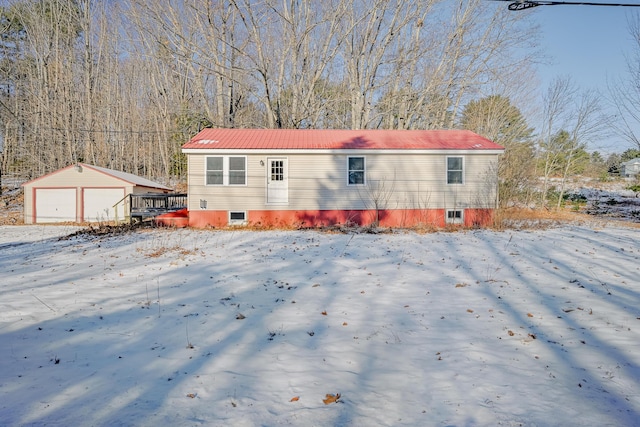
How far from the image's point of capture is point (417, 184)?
1452cm

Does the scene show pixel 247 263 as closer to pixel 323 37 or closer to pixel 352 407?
pixel 352 407

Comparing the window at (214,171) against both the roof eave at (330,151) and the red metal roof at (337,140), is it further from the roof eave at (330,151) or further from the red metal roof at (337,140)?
the red metal roof at (337,140)

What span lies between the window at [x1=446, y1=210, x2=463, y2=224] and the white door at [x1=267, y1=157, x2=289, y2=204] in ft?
21.3

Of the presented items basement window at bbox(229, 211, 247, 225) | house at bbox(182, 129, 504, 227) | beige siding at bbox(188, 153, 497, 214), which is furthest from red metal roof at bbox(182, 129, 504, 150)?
basement window at bbox(229, 211, 247, 225)

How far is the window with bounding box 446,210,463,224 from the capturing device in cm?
1466

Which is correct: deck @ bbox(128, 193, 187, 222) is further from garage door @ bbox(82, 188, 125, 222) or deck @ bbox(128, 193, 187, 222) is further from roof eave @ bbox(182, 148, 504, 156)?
roof eave @ bbox(182, 148, 504, 156)

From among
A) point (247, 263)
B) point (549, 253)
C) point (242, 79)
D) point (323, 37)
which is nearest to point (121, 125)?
point (242, 79)

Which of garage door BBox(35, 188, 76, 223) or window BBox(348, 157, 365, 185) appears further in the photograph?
garage door BBox(35, 188, 76, 223)

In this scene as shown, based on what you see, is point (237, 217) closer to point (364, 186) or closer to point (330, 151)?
point (330, 151)

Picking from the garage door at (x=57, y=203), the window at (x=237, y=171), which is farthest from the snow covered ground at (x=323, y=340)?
the garage door at (x=57, y=203)

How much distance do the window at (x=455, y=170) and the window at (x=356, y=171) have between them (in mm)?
3464

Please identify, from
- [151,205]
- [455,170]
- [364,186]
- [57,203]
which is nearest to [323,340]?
[364,186]

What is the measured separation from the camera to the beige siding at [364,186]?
46.2 ft

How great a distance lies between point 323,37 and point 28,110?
24318 mm
